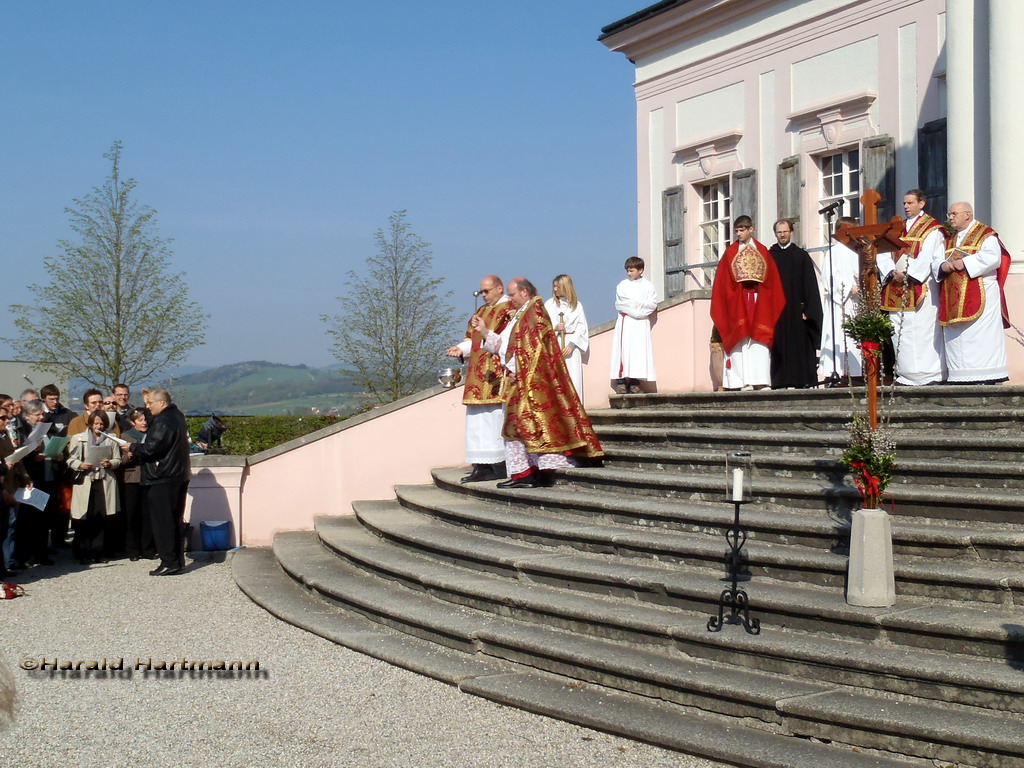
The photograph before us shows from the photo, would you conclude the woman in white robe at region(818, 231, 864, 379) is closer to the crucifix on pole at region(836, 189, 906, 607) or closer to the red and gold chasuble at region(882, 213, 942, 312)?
the red and gold chasuble at region(882, 213, 942, 312)

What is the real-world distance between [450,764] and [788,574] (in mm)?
2561

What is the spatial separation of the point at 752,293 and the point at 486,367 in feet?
9.98

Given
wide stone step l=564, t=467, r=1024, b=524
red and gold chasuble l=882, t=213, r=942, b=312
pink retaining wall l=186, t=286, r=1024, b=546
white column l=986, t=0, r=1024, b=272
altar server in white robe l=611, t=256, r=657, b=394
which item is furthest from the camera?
altar server in white robe l=611, t=256, r=657, b=394

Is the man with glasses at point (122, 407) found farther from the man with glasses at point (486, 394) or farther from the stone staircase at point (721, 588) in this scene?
the man with glasses at point (486, 394)

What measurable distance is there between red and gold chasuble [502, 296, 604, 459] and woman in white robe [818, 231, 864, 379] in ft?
10.8

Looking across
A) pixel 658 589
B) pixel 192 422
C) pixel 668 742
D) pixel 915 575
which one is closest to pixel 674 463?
pixel 658 589

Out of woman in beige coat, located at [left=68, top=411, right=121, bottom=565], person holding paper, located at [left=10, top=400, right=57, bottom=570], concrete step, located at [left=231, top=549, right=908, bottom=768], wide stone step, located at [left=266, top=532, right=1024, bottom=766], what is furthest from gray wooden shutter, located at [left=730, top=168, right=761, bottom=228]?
wide stone step, located at [left=266, top=532, right=1024, bottom=766]

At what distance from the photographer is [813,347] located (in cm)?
1323

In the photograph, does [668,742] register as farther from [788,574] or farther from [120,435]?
[120,435]

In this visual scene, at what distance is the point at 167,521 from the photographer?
11836mm

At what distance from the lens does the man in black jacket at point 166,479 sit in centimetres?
1183

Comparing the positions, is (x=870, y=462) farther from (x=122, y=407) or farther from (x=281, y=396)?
(x=281, y=396)

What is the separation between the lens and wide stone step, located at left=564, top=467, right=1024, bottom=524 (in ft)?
23.9

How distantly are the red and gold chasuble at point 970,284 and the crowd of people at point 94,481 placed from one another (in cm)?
739
